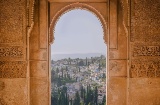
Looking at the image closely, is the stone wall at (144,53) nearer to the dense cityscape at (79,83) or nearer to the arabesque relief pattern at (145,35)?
the arabesque relief pattern at (145,35)

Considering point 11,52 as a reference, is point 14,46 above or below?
above

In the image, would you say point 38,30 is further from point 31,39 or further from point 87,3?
point 87,3

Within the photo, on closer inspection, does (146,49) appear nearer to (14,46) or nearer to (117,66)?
(117,66)

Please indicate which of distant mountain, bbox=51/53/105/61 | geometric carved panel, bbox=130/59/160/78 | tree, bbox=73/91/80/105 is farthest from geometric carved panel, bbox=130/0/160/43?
tree, bbox=73/91/80/105

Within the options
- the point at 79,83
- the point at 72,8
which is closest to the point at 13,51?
the point at 72,8

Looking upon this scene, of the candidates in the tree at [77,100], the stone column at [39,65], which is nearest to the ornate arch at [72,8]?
the stone column at [39,65]

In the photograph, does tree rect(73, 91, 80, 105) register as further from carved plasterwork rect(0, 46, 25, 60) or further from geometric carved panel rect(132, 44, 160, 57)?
geometric carved panel rect(132, 44, 160, 57)

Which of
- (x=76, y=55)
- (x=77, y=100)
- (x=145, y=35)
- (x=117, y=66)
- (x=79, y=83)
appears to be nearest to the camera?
(x=145, y=35)

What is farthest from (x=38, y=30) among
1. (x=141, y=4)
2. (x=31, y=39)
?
(x=141, y=4)
